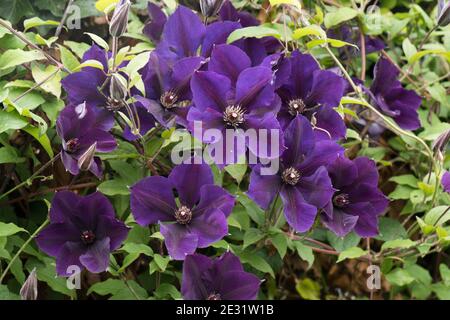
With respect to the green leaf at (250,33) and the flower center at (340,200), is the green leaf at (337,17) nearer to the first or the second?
the green leaf at (250,33)

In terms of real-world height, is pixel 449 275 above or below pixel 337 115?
below

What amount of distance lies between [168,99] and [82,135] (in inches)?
5.0

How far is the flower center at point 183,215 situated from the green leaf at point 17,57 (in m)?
0.30

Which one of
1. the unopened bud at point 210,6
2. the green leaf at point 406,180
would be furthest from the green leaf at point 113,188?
the green leaf at point 406,180

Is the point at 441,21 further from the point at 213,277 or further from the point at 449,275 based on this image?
the point at 213,277

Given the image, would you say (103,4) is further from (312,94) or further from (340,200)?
(340,200)

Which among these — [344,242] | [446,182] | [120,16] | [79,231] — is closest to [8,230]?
[79,231]

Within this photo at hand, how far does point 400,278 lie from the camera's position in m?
1.09

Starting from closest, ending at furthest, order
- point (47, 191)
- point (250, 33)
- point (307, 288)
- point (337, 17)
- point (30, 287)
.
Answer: point (30, 287)
point (250, 33)
point (47, 191)
point (337, 17)
point (307, 288)

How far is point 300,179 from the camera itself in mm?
885

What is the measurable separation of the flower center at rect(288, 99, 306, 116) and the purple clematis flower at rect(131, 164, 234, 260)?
167 millimetres

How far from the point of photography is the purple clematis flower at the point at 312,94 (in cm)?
94

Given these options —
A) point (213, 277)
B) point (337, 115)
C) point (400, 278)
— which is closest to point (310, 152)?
point (337, 115)

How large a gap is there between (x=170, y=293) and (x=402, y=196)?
45cm
